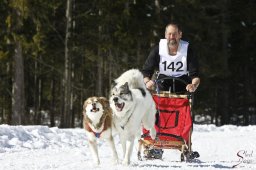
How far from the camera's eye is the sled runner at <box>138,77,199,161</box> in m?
8.02

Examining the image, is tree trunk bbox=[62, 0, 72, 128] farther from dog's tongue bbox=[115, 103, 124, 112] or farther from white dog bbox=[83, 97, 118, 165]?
dog's tongue bbox=[115, 103, 124, 112]

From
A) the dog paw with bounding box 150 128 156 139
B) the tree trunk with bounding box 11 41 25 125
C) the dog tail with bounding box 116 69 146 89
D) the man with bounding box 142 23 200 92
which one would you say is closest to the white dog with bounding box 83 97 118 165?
the dog tail with bounding box 116 69 146 89

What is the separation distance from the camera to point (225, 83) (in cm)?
3191

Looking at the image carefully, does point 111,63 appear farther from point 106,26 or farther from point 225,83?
point 225,83

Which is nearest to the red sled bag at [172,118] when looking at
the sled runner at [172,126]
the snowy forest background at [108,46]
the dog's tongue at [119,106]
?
the sled runner at [172,126]

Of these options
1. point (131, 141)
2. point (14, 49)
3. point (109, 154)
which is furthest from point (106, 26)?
point (131, 141)

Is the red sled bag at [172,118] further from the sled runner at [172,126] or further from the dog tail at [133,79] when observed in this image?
the dog tail at [133,79]

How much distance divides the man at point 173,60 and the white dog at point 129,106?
48cm

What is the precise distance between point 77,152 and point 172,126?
88.6 inches

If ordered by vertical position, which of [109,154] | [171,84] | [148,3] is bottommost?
[109,154]

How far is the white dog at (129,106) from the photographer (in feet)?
22.9

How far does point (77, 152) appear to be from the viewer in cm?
955

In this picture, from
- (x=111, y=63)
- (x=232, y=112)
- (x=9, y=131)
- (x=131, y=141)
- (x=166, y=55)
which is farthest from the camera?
(x=232, y=112)

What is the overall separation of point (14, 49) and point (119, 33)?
536 centimetres
